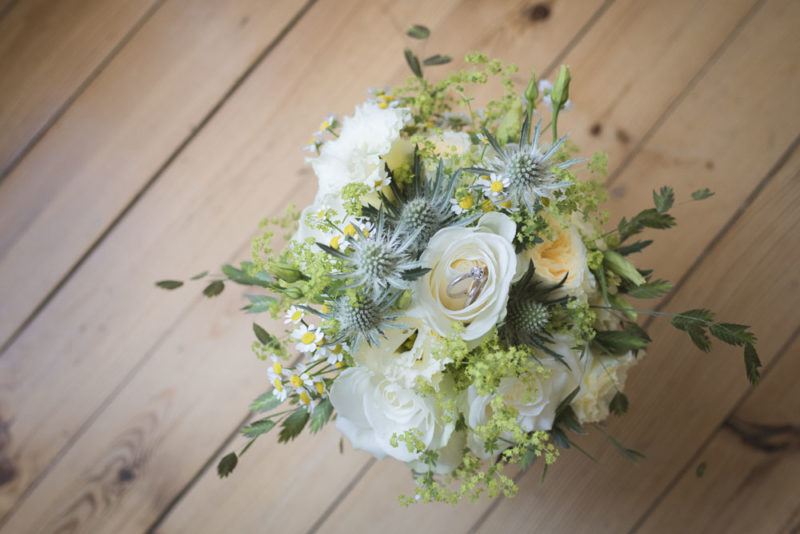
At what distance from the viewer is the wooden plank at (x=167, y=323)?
0.95 m

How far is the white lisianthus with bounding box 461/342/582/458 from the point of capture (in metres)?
0.57

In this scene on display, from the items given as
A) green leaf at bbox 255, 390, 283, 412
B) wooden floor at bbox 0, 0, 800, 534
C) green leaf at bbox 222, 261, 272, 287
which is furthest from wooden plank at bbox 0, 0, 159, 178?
green leaf at bbox 255, 390, 283, 412

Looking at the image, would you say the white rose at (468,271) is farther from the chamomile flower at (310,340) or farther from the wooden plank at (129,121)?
the wooden plank at (129,121)

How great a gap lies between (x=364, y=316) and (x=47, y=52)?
0.82 metres

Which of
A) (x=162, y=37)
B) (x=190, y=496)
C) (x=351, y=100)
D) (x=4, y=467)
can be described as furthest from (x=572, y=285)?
(x=4, y=467)

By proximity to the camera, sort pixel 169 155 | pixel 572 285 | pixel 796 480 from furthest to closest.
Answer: pixel 169 155, pixel 796 480, pixel 572 285

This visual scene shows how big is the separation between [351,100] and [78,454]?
0.72 metres

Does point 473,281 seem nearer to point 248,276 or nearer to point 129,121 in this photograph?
point 248,276

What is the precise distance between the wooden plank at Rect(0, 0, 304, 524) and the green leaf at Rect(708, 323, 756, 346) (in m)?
0.79

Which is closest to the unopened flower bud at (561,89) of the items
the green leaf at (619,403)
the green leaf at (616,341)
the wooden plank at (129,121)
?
the green leaf at (616,341)

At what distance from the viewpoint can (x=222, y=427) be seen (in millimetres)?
946

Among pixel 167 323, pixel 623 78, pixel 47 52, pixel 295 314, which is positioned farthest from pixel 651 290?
pixel 47 52

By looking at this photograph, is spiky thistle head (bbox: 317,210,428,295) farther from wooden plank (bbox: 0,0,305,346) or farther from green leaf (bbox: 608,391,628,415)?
wooden plank (bbox: 0,0,305,346)

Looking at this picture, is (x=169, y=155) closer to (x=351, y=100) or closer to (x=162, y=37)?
(x=162, y=37)
